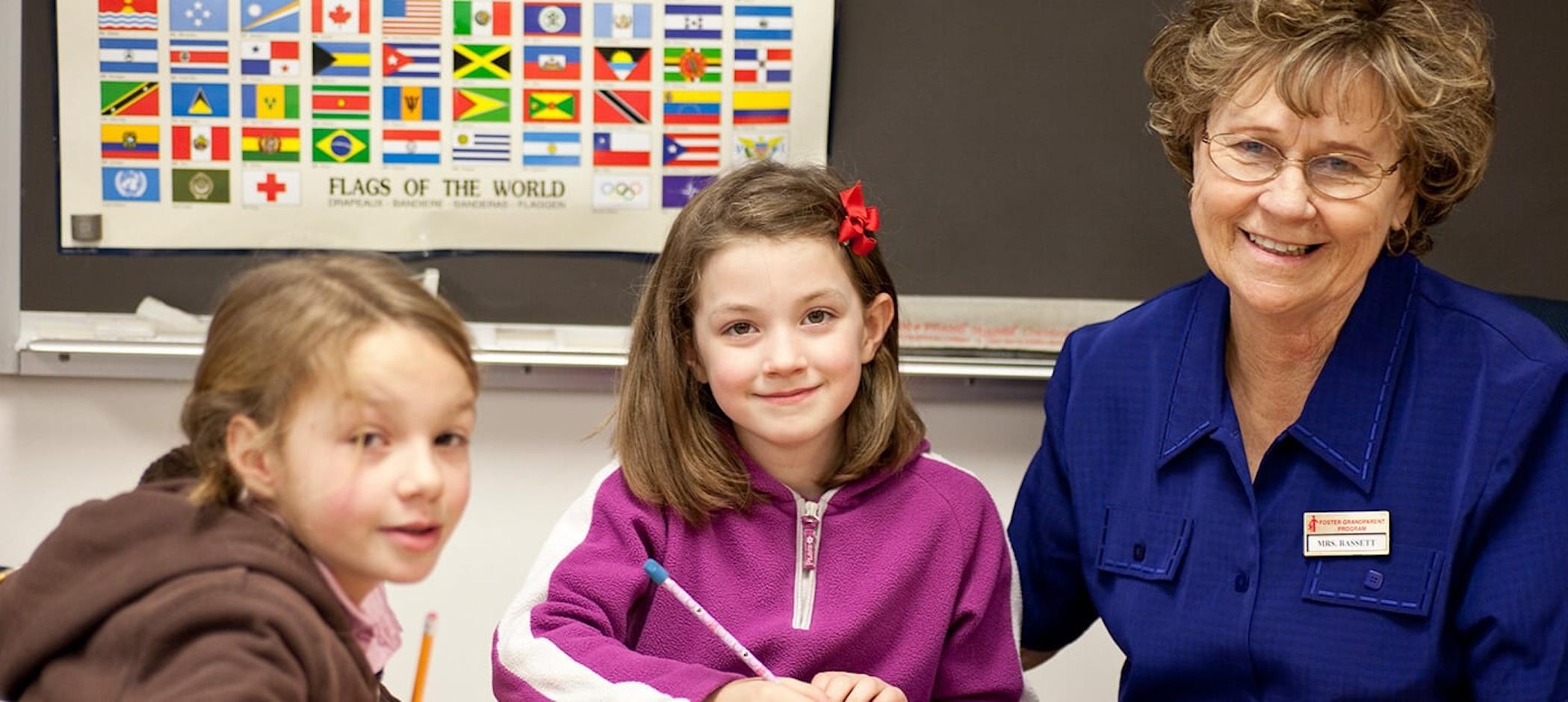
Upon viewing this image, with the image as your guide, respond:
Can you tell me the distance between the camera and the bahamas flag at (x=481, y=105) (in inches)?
85.6

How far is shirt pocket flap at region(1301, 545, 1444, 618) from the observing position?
5.03 feet

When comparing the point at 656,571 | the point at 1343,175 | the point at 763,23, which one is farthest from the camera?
the point at 763,23

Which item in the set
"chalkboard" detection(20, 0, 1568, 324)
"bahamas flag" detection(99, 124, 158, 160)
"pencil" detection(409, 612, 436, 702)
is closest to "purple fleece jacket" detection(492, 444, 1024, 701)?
"pencil" detection(409, 612, 436, 702)

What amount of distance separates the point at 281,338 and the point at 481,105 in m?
1.23

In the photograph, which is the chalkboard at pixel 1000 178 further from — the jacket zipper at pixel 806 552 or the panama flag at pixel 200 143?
the jacket zipper at pixel 806 552

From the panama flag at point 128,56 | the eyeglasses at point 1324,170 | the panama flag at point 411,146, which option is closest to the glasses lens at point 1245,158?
the eyeglasses at point 1324,170

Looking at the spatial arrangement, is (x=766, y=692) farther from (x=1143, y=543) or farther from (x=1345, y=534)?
(x=1345, y=534)

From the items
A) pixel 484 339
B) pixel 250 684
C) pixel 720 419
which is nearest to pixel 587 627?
pixel 720 419

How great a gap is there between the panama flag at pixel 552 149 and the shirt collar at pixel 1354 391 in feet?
3.18

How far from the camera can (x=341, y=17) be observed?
2158mm

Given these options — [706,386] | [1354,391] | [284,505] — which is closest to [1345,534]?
[1354,391]

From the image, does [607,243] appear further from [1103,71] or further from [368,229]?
[1103,71]

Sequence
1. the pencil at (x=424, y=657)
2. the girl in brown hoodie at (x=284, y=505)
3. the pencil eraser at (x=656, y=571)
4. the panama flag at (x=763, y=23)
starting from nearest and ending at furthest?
1. the girl in brown hoodie at (x=284, y=505)
2. the pencil at (x=424, y=657)
3. the pencil eraser at (x=656, y=571)
4. the panama flag at (x=763, y=23)

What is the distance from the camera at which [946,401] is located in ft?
Answer: 7.39
